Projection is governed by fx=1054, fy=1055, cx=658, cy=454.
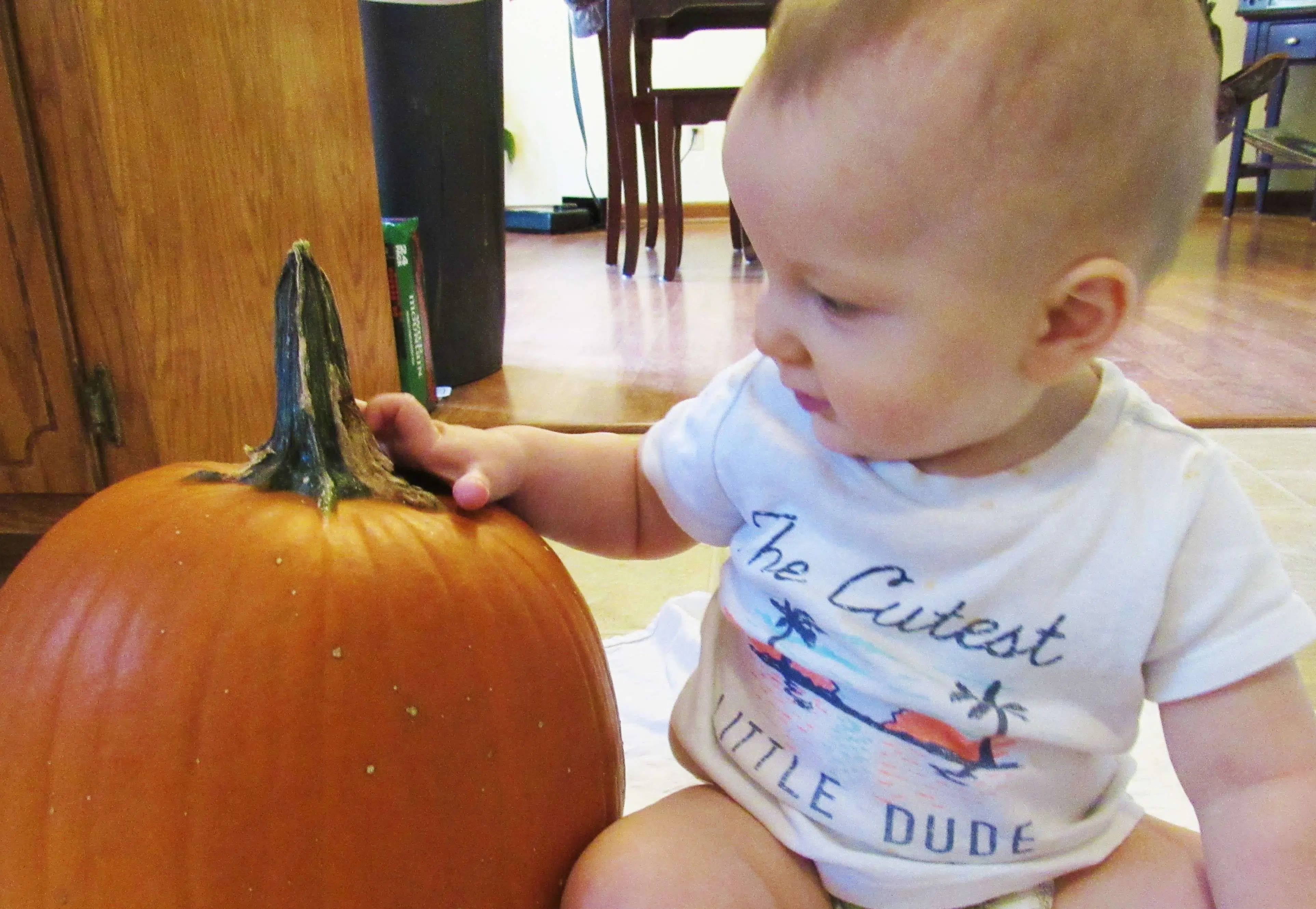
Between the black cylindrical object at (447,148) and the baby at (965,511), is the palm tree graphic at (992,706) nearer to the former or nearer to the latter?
the baby at (965,511)

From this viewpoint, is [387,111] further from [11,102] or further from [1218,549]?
[1218,549]

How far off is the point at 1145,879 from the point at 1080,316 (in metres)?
0.32

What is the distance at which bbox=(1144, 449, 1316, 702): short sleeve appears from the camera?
54 centimetres

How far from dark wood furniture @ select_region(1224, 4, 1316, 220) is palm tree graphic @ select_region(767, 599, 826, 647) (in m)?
4.76

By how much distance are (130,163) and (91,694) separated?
718 millimetres

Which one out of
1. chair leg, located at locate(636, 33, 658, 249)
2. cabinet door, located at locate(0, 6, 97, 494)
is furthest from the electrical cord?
cabinet door, located at locate(0, 6, 97, 494)

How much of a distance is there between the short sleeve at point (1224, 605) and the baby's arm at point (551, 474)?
1.04 feet

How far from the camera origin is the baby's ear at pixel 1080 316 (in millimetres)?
498

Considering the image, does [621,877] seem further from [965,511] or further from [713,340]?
[713,340]

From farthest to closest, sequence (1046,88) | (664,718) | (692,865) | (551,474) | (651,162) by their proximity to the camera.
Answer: (651,162) < (664,718) < (551,474) < (692,865) < (1046,88)

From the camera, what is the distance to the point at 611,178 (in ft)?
12.3

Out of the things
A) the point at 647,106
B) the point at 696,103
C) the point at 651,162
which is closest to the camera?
the point at 696,103

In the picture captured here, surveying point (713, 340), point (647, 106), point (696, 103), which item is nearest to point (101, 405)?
point (713, 340)

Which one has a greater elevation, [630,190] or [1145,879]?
[630,190]
